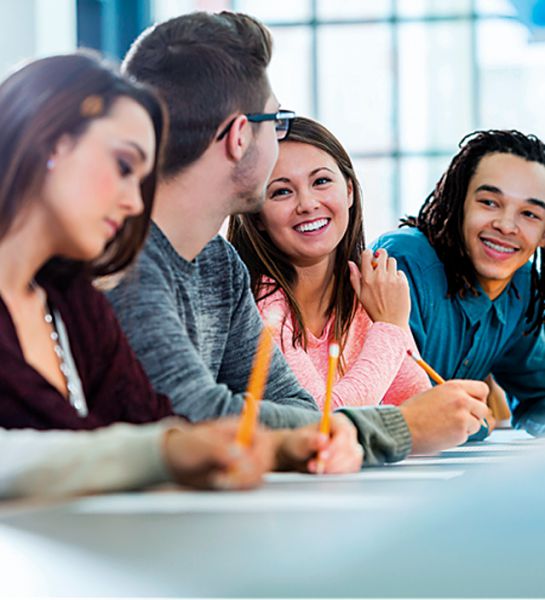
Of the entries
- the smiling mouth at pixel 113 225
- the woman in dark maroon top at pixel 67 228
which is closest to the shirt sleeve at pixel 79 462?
the woman in dark maroon top at pixel 67 228

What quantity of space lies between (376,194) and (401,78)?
14.5 inches

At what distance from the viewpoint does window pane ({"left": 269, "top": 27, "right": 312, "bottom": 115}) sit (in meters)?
3.29

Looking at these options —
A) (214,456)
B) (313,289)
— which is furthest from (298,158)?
(214,456)

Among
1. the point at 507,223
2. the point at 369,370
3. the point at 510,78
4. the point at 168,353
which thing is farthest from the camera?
the point at 510,78

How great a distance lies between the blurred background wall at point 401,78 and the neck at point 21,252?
2.73m

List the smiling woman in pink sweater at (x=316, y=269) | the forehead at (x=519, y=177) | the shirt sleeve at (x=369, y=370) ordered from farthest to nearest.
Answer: the forehead at (x=519, y=177)
the smiling woman in pink sweater at (x=316, y=269)
the shirt sleeve at (x=369, y=370)

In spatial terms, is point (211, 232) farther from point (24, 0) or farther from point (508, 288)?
point (24, 0)

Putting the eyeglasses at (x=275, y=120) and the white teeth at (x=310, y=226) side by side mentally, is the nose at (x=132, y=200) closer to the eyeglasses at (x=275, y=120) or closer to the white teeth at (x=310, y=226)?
the eyeglasses at (x=275, y=120)

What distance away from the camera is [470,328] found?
1.27 meters

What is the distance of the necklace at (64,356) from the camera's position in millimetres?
518

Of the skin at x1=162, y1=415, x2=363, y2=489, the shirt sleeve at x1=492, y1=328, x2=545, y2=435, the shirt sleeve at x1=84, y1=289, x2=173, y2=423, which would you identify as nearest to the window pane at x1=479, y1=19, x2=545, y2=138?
the shirt sleeve at x1=492, y1=328, x2=545, y2=435

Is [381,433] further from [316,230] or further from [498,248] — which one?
[498,248]

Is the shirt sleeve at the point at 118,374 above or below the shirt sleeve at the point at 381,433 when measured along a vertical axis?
above

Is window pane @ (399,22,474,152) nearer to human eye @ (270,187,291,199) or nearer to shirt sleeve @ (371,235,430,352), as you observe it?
shirt sleeve @ (371,235,430,352)
